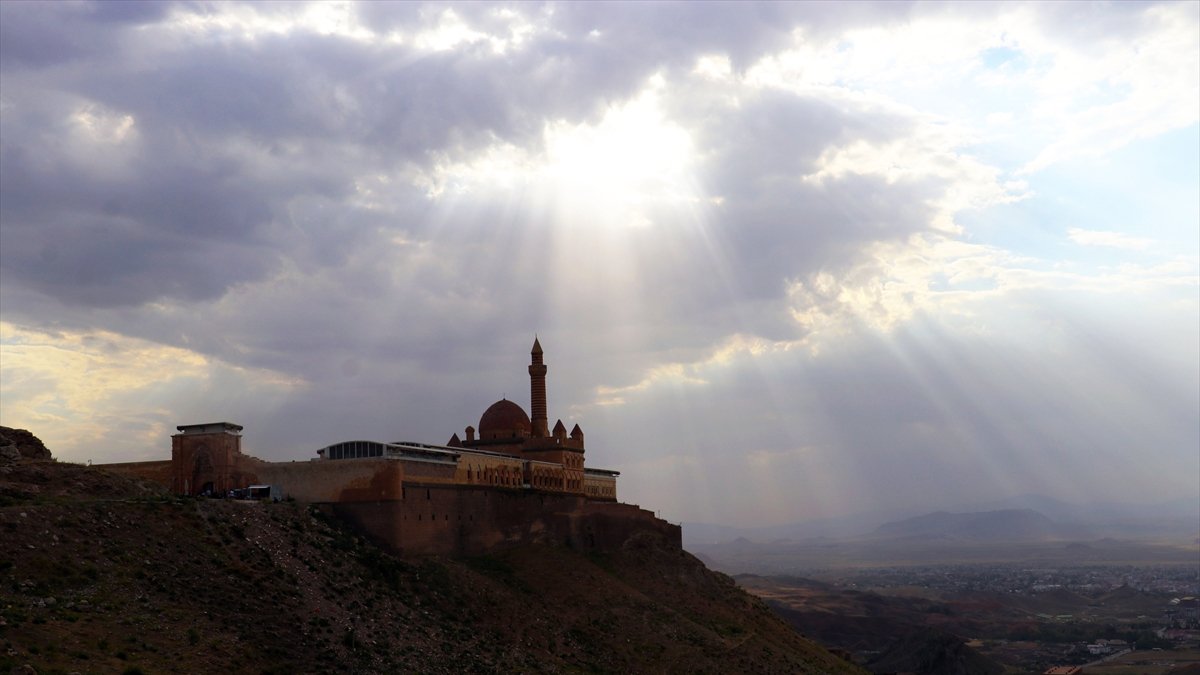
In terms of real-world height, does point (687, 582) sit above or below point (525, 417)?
below

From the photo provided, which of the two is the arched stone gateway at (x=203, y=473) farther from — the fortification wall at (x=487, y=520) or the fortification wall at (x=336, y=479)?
the fortification wall at (x=487, y=520)

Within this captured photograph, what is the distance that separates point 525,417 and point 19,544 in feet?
117

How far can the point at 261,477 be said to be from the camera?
47.3 metres

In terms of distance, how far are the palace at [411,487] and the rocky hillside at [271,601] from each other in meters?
1.30

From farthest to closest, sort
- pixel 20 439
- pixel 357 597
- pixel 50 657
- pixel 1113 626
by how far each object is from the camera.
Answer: pixel 1113 626 → pixel 20 439 → pixel 357 597 → pixel 50 657

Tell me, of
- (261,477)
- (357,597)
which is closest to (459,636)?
(357,597)

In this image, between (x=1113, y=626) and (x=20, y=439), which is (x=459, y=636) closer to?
(x=20, y=439)

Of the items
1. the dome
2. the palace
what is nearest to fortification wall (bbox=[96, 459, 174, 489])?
the palace

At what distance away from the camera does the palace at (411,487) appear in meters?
46.2

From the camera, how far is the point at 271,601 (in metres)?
36.4

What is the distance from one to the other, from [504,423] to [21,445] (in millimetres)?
28248

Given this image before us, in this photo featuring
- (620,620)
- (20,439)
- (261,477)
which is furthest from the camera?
(620,620)

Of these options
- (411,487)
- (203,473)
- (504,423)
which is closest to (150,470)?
(203,473)

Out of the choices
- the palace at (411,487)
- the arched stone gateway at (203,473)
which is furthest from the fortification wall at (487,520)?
the arched stone gateway at (203,473)
